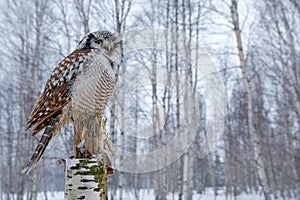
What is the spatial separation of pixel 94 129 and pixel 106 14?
24.9ft

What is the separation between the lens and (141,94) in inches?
493

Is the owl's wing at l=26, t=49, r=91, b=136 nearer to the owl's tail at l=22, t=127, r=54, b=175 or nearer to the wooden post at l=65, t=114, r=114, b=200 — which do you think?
the owl's tail at l=22, t=127, r=54, b=175

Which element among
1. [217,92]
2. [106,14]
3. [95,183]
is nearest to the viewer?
[95,183]

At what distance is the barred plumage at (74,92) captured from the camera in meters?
1.68

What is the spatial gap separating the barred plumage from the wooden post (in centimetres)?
20

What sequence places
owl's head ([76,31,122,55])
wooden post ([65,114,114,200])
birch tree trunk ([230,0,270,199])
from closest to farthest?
wooden post ([65,114,114,200])
owl's head ([76,31,122,55])
birch tree trunk ([230,0,270,199])

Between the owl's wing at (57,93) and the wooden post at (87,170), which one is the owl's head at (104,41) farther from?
the wooden post at (87,170)

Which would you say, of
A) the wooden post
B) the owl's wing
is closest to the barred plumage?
the owl's wing

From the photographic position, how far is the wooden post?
1.35 metres

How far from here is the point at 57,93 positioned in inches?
68.6

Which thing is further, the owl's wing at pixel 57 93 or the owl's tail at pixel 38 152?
the owl's wing at pixel 57 93

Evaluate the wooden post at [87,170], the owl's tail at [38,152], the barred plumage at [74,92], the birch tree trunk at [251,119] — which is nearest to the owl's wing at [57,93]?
the barred plumage at [74,92]

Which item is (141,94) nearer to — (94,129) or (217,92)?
(217,92)

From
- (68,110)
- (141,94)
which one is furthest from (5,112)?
(68,110)
